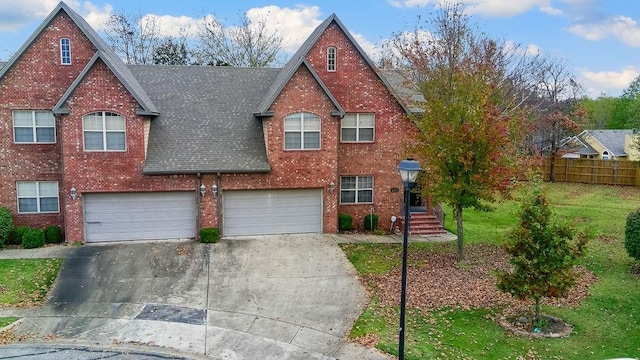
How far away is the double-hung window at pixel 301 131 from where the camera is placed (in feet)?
67.4

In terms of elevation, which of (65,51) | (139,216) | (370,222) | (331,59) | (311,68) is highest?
(331,59)

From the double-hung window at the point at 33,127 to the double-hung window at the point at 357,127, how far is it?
477 inches

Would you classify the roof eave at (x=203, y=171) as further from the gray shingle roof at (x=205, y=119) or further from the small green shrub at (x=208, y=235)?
the small green shrub at (x=208, y=235)

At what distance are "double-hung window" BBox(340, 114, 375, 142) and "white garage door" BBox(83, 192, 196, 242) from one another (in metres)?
7.33

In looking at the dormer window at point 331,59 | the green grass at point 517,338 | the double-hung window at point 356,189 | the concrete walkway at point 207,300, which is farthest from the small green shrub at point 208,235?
the dormer window at point 331,59

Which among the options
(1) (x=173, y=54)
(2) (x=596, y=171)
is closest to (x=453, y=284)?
(2) (x=596, y=171)

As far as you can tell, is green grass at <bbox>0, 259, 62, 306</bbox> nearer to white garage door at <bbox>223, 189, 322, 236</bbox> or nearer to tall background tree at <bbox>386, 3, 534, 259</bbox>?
white garage door at <bbox>223, 189, 322, 236</bbox>

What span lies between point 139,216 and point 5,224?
488 centimetres

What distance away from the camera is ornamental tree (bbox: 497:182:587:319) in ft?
38.4

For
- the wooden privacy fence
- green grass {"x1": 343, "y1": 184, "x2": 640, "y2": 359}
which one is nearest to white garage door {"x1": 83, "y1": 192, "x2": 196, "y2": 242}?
green grass {"x1": 343, "y1": 184, "x2": 640, "y2": 359}

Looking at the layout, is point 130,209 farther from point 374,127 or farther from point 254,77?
point 374,127

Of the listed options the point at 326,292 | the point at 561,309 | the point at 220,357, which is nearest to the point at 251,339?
the point at 220,357

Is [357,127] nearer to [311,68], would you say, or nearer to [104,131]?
[311,68]

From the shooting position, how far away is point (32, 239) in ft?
61.9
